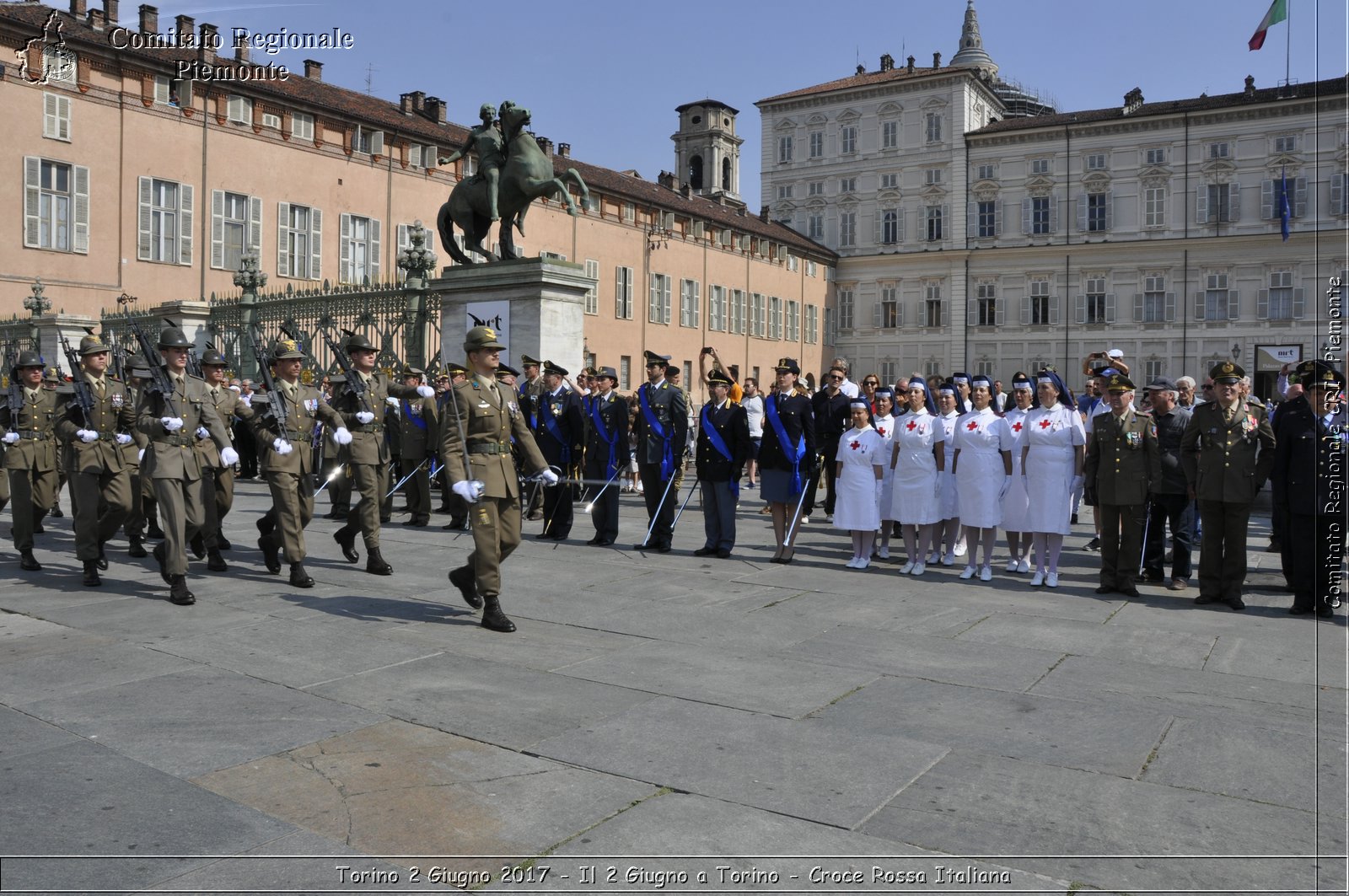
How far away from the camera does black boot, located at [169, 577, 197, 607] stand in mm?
8180

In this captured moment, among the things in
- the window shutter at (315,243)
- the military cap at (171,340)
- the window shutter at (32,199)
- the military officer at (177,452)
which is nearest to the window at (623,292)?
the window shutter at (315,243)

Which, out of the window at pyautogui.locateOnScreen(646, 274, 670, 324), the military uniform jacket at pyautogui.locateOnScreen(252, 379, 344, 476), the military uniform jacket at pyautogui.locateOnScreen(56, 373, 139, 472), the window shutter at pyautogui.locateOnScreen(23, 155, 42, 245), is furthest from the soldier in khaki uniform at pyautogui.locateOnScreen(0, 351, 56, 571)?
the window at pyautogui.locateOnScreen(646, 274, 670, 324)

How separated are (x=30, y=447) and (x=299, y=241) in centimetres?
2429

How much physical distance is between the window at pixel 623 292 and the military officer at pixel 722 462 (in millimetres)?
34180

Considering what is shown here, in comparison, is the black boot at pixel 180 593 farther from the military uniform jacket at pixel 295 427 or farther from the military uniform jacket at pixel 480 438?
the military uniform jacket at pixel 480 438

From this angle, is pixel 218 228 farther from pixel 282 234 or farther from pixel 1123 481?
pixel 1123 481

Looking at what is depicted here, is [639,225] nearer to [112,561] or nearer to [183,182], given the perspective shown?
[183,182]

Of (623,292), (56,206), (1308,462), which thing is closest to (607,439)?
(1308,462)

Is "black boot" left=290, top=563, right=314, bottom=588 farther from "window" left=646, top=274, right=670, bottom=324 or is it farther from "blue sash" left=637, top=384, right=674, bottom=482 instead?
"window" left=646, top=274, right=670, bottom=324

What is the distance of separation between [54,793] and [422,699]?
70.7 inches

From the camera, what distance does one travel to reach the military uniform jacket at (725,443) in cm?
1130

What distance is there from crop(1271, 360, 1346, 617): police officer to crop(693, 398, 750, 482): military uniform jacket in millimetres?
4755

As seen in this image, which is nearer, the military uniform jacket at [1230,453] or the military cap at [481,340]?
the military cap at [481,340]

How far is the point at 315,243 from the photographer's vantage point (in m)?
33.8
